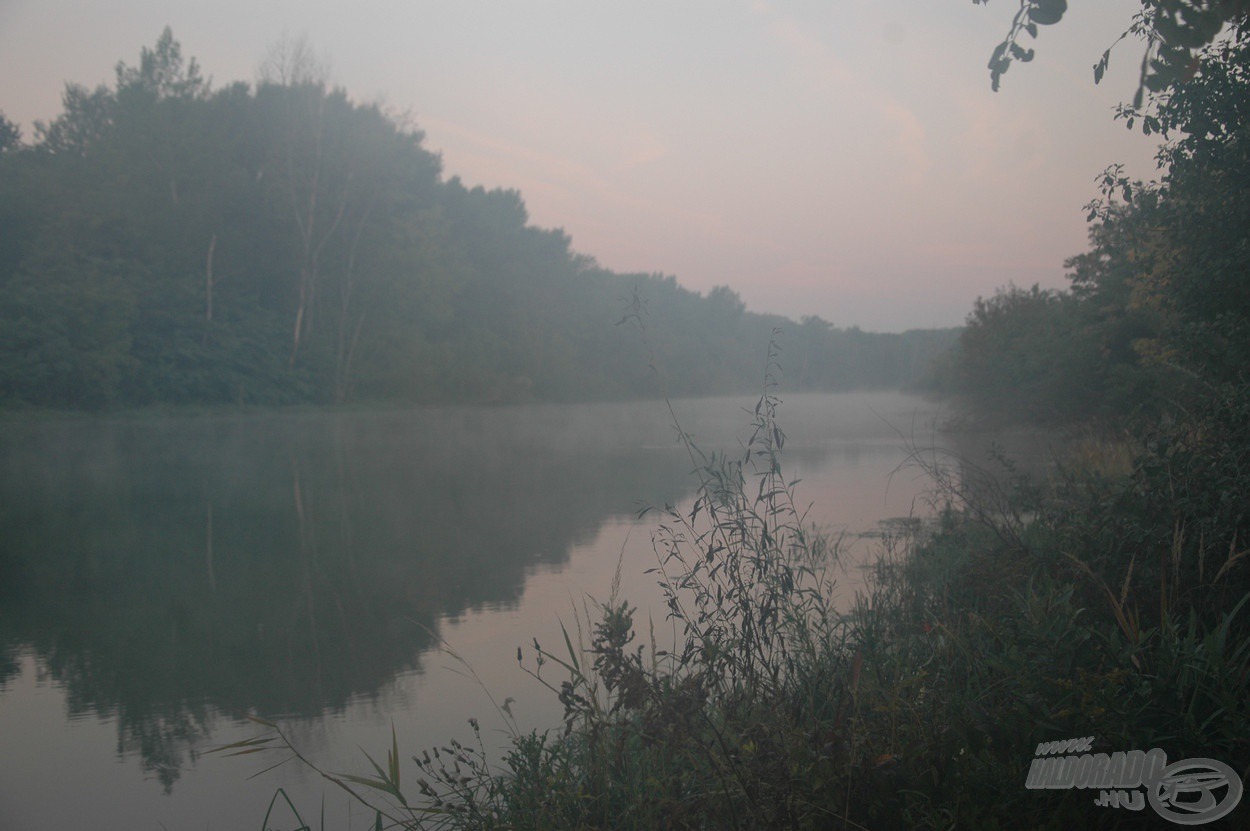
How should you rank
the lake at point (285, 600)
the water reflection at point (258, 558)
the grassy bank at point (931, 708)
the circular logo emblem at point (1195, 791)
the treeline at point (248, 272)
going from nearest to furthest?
the circular logo emblem at point (1195, 791)
the grassy bank at point (931, 708)
the lake at point (285, 600)
the water reflection at point (258, 558)
the treeline at point (248, 272)

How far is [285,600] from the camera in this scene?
7.79 m

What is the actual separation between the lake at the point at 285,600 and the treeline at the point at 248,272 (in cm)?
949

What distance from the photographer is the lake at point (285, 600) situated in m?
4.50

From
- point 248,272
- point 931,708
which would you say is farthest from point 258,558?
point 248,272

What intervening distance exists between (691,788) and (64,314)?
31390 mm

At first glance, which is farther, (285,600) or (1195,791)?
(285,600)

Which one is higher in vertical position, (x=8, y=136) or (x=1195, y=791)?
(x=8, y=136)

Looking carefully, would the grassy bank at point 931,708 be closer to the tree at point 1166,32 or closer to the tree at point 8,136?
the tree at point 1166,32

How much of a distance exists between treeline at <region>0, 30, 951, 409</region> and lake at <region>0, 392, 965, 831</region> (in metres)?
9.49

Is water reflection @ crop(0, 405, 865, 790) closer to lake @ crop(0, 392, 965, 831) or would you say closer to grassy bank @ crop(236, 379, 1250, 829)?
lake @ crop(0, 392, 965, 831)

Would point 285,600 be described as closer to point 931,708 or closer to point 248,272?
point 931,708

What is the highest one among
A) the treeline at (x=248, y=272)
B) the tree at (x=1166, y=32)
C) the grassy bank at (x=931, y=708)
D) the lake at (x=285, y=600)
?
the treeline at (x=248, y=272)

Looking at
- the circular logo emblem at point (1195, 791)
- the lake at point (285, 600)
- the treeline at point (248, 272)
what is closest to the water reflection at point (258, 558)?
the lake at point (285, 600)

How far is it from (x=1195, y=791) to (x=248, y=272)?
139ft
